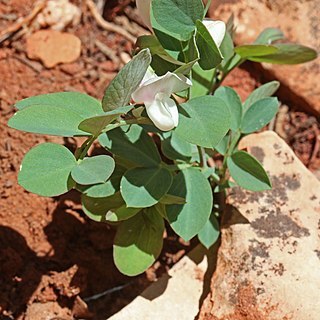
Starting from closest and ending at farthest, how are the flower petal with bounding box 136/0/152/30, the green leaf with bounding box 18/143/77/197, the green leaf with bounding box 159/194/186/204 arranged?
the green leaf with bounding box 18/143/77/197
the flower petal with bounding box 136/0/152/30
the green leaf with bounding box 159/194/186/204

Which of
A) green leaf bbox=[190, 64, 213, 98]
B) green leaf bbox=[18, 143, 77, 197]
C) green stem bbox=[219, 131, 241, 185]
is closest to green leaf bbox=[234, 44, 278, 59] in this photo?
green leaf bbox=[190, 64, 213, 98]

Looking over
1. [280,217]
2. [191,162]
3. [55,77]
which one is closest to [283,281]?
[280,217]

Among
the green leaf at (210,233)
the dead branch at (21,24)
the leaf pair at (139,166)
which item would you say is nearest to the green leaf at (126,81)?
the leaf pair at (139,166)

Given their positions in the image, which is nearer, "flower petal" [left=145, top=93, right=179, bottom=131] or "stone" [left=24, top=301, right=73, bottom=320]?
"flower petal" [left=145, top=93, right=179, bottom=131]

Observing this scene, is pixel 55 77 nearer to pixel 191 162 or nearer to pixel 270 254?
pixel 191 162

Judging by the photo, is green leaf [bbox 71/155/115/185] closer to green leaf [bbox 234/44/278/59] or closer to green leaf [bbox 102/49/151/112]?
green leaf [bbox 102/49/151/112]

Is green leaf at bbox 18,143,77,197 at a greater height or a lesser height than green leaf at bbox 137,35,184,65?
lesser

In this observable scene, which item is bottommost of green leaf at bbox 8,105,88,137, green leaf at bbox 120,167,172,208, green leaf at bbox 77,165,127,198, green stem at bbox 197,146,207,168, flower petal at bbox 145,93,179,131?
green leaf at bbox 77,165,127,198

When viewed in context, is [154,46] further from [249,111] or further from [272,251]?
[272,251]
